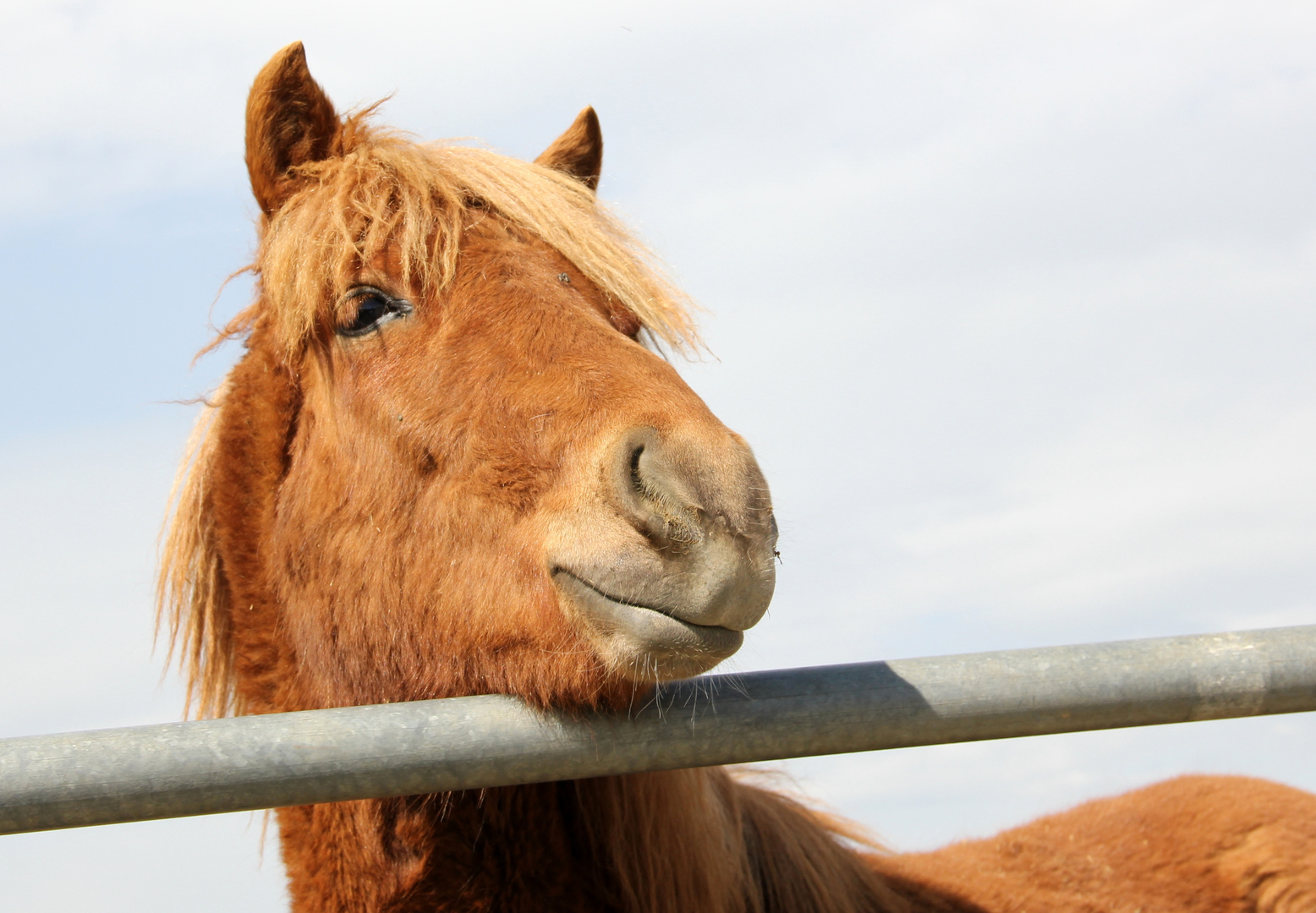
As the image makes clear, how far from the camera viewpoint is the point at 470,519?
234cm

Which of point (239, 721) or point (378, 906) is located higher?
point (239, 721)

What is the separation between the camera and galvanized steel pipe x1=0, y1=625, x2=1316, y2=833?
4.96 ft

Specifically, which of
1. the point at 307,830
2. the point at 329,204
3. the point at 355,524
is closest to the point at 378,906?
the point at 307,830

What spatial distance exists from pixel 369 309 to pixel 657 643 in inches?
43.8

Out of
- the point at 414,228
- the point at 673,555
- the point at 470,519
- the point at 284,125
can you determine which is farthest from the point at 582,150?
the point at 673,555

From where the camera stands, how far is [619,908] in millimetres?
2541

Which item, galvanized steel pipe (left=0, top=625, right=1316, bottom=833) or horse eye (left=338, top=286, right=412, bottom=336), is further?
horse eye (left=338, top=286, right=412, bottom=336)

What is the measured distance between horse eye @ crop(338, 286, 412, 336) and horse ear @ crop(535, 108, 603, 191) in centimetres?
120

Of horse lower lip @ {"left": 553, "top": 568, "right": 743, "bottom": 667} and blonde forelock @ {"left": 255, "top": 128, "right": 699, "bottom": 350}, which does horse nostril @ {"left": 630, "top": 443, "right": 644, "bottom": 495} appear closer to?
horse lower lip @ {"left": 553, "top": 568, "right": 743, "bottom": 667}

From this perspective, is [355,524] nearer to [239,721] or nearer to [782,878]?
[239,721]

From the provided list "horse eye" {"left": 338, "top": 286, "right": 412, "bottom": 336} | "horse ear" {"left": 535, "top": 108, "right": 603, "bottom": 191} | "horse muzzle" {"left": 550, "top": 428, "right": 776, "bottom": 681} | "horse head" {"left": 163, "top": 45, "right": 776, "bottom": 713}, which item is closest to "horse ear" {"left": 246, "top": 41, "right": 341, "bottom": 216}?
"horse head" {"left": 163, "top": 45, "right": 776, "bottom": 713}

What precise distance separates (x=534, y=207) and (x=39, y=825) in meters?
1.77

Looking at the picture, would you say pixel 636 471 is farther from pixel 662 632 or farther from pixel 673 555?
pixel 662 632

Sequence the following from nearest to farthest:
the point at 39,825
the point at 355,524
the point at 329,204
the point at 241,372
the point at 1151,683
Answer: the point at 39,825
the point at 1151,683
the point at 355,524
the point at 329,204
the point at 241,372
